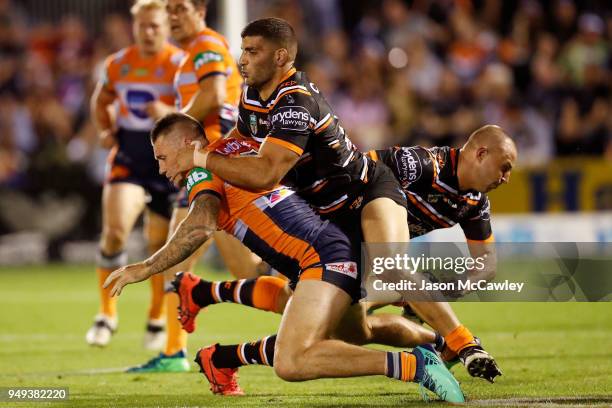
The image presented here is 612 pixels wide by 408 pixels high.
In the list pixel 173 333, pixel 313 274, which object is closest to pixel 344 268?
pixel 313 274

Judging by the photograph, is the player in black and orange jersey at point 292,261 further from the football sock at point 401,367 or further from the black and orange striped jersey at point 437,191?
the black and orange striped jersey at point 437,191

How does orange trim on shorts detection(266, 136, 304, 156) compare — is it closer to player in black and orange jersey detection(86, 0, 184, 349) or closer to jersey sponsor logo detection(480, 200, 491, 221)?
jersey sponsor logo detection(480, 200, 491, 221)

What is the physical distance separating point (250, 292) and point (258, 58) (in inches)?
58.4

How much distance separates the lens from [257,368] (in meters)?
8.15

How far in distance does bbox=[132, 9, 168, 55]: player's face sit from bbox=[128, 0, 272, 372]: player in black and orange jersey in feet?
1.85

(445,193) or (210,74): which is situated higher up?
(210,74)

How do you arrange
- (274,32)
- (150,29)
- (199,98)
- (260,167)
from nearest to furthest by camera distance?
1. (260,167)
2. (274,32)
3. (199,98)
4. (150,29)

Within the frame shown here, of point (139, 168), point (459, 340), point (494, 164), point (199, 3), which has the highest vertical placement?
point (199, 3)

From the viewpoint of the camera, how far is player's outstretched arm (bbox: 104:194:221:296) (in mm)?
6188

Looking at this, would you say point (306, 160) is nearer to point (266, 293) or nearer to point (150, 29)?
point (266, 293)

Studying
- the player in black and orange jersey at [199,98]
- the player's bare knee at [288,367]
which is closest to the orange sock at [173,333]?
the player in black and orange jersey at [199,98]

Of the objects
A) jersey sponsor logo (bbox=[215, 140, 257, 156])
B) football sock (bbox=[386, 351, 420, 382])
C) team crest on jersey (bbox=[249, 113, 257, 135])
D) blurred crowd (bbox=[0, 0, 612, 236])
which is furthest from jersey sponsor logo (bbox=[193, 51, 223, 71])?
blurred crowd (bbox=[0, 0, 612, 236])

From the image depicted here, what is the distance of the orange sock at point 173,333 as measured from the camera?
8.18 metres

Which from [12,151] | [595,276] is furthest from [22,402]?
[12,151]
